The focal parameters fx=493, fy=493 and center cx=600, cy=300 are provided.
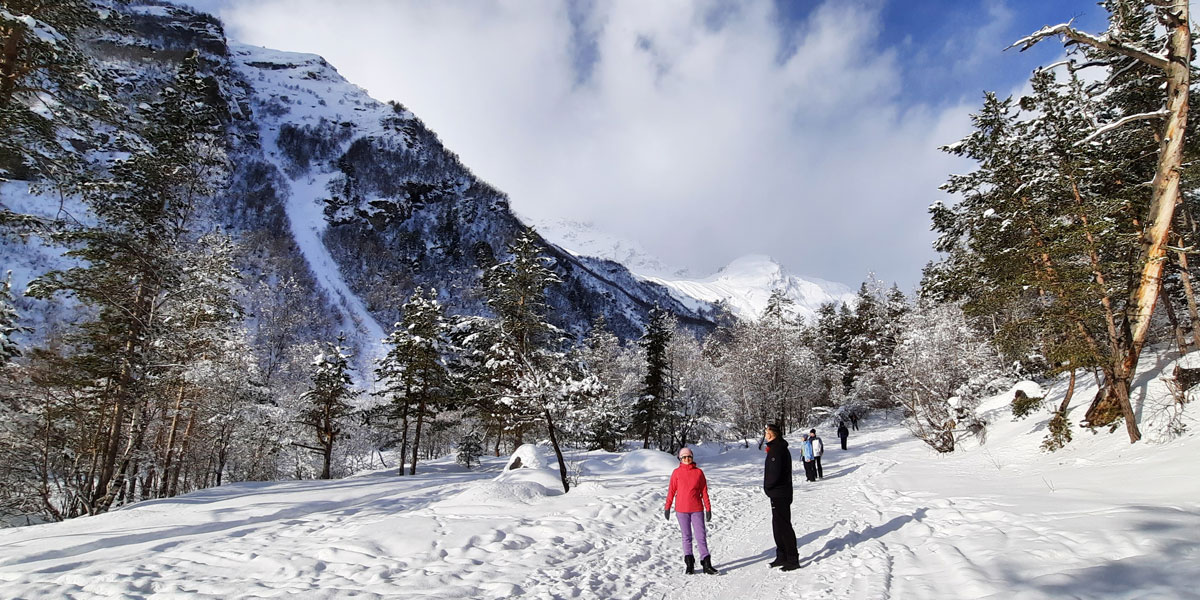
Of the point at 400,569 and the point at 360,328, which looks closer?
the point at 400,569

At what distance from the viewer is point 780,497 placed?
6.12 meters

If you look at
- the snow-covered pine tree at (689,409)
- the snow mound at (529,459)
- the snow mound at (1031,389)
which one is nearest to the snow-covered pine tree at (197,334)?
the snow mound at (529,459)

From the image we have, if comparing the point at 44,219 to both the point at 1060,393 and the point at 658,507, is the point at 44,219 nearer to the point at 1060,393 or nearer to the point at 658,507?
the point at 658,507

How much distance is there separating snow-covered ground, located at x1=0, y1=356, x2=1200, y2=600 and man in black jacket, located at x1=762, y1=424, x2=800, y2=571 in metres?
0.22

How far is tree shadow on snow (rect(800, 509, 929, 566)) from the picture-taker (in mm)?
6371

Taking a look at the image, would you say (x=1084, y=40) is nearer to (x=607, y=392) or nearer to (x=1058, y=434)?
(x=1058, y=434)

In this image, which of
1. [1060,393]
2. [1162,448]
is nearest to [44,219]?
[1162,448]

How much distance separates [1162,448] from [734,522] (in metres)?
7.36

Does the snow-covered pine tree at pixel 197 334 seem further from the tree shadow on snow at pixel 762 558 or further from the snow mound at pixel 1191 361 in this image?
the snow mound at pixel 1191 361

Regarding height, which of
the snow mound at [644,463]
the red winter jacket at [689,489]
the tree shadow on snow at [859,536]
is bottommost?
the snow mound at [644,463]

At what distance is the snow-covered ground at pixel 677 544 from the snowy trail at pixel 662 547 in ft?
0.10

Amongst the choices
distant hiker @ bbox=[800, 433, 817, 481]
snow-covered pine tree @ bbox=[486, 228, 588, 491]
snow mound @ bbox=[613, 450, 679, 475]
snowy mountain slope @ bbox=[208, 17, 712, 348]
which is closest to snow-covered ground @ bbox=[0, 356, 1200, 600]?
distant hiker @ bbox=[800, 433, 817, 481]

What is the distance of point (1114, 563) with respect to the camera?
3906mm

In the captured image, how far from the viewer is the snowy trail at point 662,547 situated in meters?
4.51
